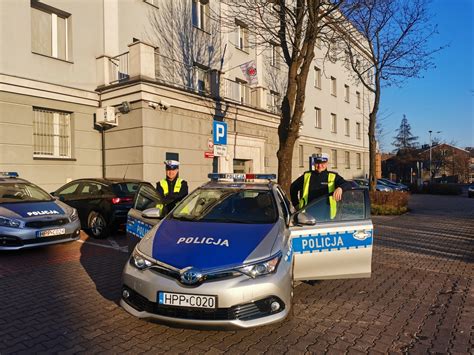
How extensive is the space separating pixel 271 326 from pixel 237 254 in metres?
1.04

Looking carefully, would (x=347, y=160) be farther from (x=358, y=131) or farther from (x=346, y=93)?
(x=346, y=93)

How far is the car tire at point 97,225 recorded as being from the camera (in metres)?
8.82

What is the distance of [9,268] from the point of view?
615 centimetres

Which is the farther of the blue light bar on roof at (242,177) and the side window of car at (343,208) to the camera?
the blue light bar on roof at (242,177)

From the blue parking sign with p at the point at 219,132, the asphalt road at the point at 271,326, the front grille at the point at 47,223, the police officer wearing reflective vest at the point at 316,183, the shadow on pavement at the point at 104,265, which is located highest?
the blue parking sign with p at the point at 219,132

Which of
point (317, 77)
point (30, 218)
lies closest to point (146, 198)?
point (30, 218)

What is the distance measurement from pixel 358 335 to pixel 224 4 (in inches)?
684

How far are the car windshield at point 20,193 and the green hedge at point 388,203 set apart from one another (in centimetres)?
1199

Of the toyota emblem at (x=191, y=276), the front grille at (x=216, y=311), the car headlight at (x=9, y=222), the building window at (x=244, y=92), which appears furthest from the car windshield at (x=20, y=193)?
the building window at (x=244, y=92)

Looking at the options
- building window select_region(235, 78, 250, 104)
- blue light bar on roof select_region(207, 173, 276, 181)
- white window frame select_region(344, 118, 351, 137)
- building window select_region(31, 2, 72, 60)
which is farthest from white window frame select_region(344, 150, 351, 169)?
blue light bar on roof select_region(207, 173, 276, 181)

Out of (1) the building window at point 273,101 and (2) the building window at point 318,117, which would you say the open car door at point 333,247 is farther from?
(2) the building window at point 318,117

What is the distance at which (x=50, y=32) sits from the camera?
12828mm

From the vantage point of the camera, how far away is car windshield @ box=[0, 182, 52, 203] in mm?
7492

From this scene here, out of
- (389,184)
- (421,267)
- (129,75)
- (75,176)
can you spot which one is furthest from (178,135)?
(389,184)
